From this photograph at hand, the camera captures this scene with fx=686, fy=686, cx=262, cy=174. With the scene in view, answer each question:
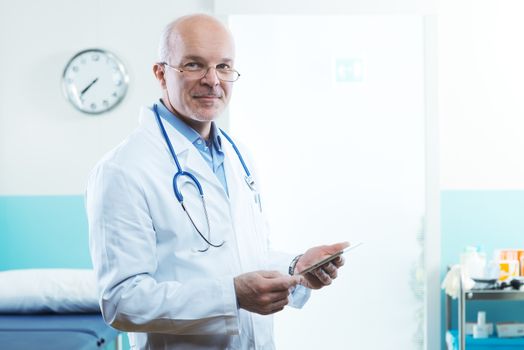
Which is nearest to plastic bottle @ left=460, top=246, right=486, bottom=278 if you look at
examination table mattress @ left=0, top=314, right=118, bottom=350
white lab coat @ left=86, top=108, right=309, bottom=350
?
examination table mattress @ left=0, top=314, right=118, bottom=350

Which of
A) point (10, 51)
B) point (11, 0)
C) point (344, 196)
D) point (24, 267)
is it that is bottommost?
point (24, 267)

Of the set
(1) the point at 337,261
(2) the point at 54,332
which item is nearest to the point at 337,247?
(1) the point at 337,261

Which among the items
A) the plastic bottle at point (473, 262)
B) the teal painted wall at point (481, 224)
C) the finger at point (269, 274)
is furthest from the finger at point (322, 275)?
the teal painted wall at point (481, 224)

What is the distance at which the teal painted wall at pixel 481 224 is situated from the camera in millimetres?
3068

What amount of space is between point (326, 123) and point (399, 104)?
1.12ft

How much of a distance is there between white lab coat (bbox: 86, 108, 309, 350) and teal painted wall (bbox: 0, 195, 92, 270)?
184cm

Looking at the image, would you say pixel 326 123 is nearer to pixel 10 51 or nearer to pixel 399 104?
pixel 399 104

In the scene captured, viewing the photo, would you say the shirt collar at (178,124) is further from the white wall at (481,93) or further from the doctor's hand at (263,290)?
the white wall at (481,93)

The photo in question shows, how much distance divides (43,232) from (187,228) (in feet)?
6.76

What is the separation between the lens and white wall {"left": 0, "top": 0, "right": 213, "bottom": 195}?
3115 millimetres

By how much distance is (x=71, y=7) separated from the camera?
3.14 meters

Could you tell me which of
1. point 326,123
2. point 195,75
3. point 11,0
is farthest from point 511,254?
point 11,0

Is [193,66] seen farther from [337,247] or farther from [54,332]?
[54,332]

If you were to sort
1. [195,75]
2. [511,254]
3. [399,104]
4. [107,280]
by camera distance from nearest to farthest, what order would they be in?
[107,280] < [195,75] < [511,254] < [399,104]
